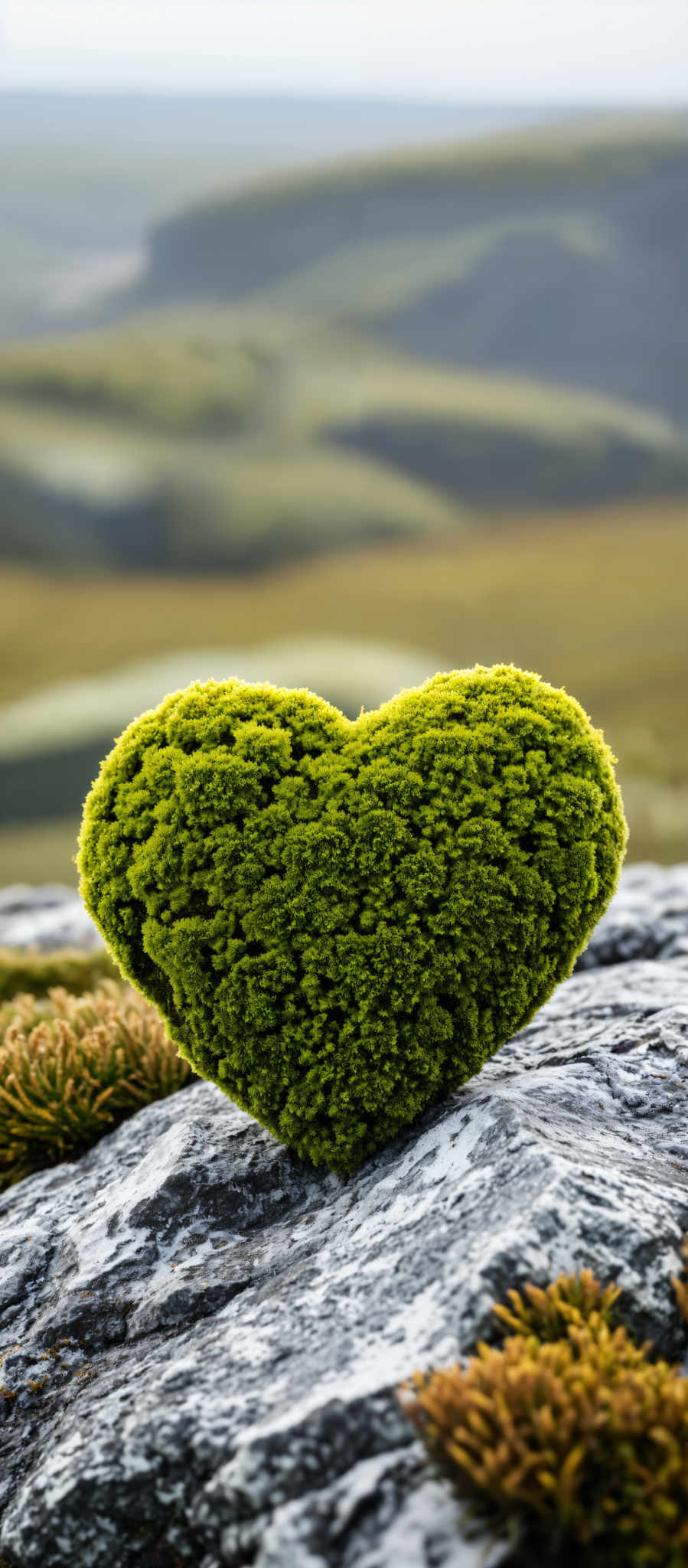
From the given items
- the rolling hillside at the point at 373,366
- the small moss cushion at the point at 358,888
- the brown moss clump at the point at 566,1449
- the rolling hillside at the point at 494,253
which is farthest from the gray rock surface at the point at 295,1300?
the rolling hillside at the point at 494,253

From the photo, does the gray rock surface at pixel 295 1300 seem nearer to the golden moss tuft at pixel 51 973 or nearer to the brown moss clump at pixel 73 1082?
the brown moss clump at pixel 73 1082

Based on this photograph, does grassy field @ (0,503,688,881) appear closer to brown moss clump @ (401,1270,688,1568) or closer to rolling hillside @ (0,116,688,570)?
rolling hillside @ (0,116,688,570)

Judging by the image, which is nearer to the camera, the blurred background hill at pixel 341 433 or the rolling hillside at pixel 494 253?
the blurred background hill at pixel 341 433

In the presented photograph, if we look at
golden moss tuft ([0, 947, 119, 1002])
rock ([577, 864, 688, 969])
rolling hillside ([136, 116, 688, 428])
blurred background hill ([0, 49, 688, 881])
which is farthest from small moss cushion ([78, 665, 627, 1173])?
rolling hillside ([136, 116, 688, 428])

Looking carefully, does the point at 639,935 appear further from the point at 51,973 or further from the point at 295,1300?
the point at 51,973

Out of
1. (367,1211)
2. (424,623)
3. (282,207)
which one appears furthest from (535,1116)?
(282,207)

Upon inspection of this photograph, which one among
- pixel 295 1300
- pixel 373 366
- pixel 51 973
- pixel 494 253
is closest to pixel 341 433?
pixel 373 366

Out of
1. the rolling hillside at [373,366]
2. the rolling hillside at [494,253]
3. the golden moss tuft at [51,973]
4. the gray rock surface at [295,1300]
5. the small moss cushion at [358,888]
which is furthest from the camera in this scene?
the rolling hillside at [494,253]
